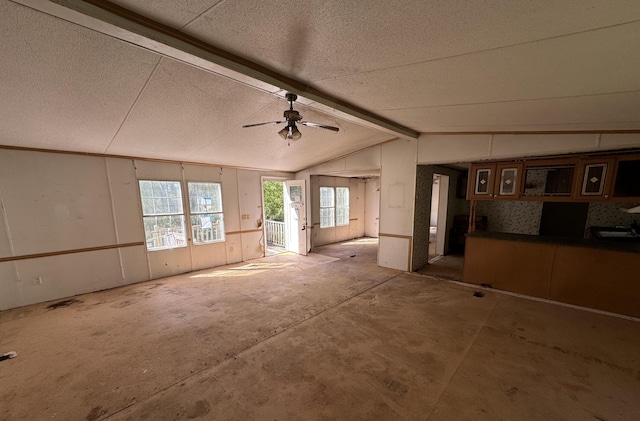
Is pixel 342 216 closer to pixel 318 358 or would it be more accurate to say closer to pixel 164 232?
pixel 164 232

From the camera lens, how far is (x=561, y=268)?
3465 mm

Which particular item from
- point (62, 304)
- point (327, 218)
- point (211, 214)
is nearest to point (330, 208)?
point (327, 218)

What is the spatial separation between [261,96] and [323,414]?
3.04m

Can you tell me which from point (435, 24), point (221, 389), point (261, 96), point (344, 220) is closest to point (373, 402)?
point (221, 389)

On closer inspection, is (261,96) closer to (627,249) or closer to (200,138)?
(200,138)

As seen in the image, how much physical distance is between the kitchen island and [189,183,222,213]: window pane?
215 inches

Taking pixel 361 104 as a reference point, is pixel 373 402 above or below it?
below

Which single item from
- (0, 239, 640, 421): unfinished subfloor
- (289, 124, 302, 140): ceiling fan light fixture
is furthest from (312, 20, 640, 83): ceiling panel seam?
(0, 239, 640, 421): unfinished subfloor

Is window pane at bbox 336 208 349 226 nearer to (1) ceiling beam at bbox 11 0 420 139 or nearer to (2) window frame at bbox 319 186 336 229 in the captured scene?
(2) window frame at bbox 319 186 336 229

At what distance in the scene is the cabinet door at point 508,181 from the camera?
12.3ft

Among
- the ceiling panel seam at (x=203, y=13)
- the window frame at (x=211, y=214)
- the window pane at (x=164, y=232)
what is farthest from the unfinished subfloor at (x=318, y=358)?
the ceiling panel seam at (x=203, y=13)

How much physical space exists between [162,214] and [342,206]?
536 centimetres

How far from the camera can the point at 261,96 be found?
2.56 metres

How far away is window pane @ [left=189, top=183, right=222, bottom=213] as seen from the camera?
512 centimetres
